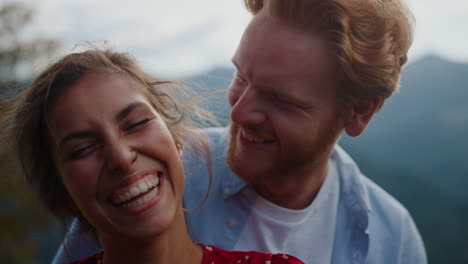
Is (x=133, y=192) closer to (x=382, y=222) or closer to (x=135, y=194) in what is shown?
(x=135, y=194)

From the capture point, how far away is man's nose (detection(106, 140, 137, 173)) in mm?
1370

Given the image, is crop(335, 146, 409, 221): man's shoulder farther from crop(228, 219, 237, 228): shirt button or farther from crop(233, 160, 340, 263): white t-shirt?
crop(228, 219, 237, 228): shirt button

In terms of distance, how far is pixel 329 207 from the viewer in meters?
2.39

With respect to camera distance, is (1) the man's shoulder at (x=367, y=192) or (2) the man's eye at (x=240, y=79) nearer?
(2) the man's eye at (x=240, y=79)

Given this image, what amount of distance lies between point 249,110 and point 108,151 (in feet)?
2.64

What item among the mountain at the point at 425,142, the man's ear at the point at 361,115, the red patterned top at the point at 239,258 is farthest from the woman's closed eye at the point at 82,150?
the mountain at the point at 425,142

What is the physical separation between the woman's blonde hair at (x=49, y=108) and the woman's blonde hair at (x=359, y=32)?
698 mm

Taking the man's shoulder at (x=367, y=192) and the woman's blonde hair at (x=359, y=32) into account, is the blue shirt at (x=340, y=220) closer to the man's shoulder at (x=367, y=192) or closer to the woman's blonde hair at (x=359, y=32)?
the man's shoulder at (x=367, y=192)

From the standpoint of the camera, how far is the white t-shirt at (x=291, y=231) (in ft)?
7.16

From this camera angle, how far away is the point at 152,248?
152cm

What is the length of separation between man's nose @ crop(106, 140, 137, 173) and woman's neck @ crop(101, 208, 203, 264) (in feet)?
0.85

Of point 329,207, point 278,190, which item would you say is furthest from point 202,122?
point 329,207

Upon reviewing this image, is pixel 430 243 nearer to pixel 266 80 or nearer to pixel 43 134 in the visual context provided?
pixel 266 80

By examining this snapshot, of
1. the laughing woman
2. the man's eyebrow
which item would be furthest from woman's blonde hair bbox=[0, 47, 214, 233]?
the man's eyebrow
